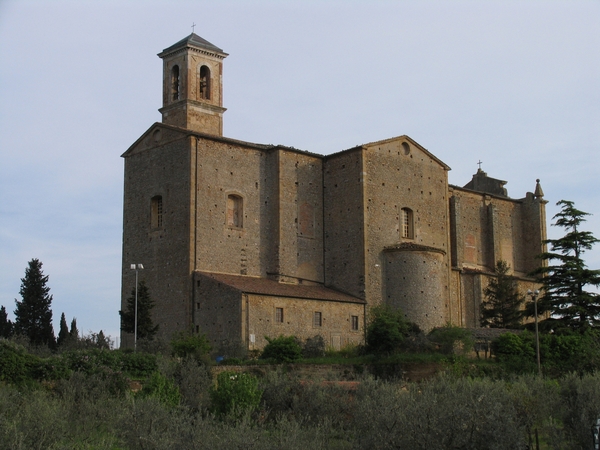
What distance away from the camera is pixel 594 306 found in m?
41.4

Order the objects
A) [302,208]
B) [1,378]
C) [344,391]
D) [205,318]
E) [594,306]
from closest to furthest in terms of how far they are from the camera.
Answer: [344,391], [1,378], [205,318], [594,306], [302,208]

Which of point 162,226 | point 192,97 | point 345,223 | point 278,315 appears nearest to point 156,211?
point 162,226

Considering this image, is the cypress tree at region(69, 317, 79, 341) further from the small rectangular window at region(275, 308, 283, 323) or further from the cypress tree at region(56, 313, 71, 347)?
the small rectangular window at region(275, 308, 283, 323)

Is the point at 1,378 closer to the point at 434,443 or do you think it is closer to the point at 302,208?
the point at 434,443

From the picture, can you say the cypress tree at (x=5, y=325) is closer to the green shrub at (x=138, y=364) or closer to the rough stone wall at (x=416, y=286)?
the green shrub at (x=138, y=364)

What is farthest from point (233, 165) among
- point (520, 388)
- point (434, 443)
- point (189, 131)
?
point (434, 443)

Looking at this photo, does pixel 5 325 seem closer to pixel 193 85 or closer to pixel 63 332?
pixel 63 332

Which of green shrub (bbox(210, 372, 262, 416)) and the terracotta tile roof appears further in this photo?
the terracotta tile roof

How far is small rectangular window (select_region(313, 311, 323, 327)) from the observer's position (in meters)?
40.2

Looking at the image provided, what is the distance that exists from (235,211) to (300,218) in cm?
341

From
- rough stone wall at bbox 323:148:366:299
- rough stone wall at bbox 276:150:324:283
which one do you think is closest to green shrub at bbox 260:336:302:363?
rough stone wall at bbox 276:150:324:283

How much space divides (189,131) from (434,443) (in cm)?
2763

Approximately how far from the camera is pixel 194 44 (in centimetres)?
4553

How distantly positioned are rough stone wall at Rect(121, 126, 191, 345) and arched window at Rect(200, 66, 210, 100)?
3.72 m
